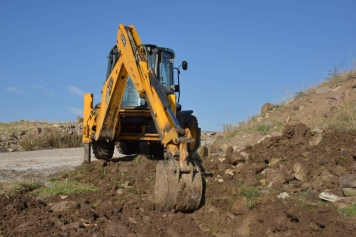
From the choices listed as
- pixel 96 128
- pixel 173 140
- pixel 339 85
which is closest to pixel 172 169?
pixel 173 140

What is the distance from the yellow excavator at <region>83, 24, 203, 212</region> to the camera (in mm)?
6496

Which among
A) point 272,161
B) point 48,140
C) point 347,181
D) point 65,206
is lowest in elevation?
point 65,206

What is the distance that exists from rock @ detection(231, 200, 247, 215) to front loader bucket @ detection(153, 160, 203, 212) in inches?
21.4

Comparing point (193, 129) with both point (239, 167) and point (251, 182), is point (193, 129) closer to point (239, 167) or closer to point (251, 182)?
point (239, 167)

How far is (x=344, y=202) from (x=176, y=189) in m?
2.38

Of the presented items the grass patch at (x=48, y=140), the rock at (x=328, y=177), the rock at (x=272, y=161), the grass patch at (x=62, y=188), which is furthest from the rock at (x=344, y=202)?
the grass patch at (x=48, y=140)

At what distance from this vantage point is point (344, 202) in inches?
250

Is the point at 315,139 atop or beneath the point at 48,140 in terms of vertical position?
beneath

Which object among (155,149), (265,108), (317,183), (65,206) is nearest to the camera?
(65,206)

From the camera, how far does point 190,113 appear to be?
11.8 m

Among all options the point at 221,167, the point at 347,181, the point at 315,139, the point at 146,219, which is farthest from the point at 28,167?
the point at 347,181

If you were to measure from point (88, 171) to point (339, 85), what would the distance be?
7.81m

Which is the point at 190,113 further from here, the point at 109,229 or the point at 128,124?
the point at 109,229

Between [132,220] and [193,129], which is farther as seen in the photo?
[193,129]
